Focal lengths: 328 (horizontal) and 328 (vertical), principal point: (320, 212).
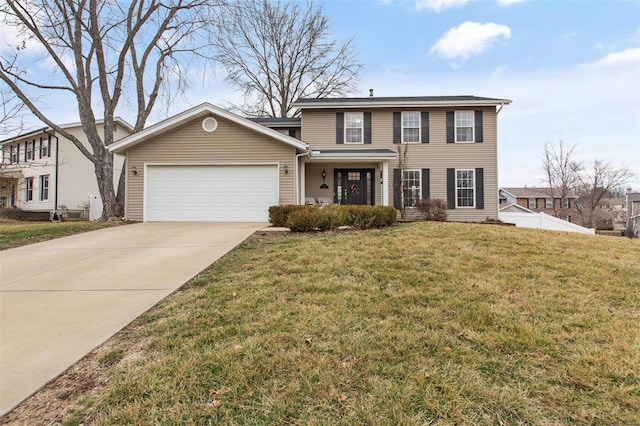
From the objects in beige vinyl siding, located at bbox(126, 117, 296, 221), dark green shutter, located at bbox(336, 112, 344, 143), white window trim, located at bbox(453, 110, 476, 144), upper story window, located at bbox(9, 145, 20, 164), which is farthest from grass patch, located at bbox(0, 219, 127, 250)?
upper story window, located at bbox(9, 145, 20, 164)

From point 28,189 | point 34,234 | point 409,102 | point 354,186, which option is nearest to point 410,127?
point 409,102

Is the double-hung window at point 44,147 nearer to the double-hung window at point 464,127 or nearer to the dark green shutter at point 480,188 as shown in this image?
the double-hung window at point 464,127

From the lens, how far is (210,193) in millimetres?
11320

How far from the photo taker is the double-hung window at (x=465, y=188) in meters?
13.9

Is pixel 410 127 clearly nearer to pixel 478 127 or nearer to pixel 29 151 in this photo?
pixel 478 127

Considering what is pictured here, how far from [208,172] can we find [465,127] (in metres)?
10.6

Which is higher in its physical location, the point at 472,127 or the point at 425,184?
the point at 472,127

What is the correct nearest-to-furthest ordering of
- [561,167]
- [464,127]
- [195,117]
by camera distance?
[195,117] → [464,127] → [561,167]

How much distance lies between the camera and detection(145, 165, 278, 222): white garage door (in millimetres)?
11234

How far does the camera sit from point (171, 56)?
→ 15766 mm

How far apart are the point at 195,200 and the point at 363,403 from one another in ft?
34.7

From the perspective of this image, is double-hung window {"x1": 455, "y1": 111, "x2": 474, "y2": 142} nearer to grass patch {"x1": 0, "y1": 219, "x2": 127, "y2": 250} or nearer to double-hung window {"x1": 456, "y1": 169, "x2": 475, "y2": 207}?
double-hung window {"x1": 456, "y1": 169, "x2": 475, "y2": 207}

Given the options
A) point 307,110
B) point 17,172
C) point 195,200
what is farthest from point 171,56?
point 17,172

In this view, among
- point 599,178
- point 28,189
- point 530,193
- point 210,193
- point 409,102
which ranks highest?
point 409,102
